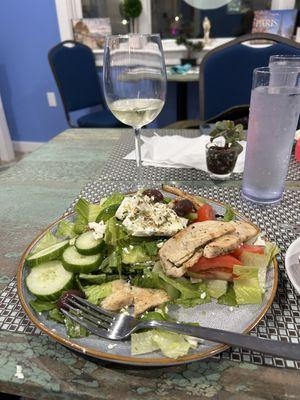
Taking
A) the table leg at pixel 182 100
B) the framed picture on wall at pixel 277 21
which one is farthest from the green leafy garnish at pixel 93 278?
the framed picture on wall at pixel 277 21

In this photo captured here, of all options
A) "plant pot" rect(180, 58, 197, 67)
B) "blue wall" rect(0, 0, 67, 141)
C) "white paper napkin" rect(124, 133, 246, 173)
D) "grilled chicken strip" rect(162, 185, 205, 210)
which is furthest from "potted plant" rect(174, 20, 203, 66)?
"grilled chicken strip" rect(162, 185, 205, 210)

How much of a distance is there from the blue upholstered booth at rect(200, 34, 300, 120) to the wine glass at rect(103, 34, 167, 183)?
1.02m

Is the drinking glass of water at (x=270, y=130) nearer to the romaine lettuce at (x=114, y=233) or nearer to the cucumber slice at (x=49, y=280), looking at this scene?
the romaine lettuce at (x=114, y=233)

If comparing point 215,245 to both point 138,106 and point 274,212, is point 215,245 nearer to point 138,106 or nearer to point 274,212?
point 274,212

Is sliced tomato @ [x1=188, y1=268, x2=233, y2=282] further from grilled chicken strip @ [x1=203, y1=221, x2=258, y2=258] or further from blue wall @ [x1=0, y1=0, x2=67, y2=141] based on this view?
blue wall @ [x1=0, y1=0, x2=67, y2=141]

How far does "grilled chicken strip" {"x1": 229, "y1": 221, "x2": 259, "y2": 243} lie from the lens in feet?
1.92

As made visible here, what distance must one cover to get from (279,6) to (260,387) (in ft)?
10.2

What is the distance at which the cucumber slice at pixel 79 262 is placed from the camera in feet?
1.77

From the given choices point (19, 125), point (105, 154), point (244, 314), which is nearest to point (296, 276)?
point (244, 314)

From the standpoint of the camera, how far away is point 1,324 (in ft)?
1.73

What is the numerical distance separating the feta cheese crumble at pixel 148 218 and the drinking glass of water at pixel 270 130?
0.33 m

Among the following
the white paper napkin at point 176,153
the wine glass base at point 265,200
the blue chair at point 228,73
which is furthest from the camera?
the blue chair at point 228,73

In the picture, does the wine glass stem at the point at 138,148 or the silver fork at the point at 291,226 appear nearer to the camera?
the silver fork at the point at 291,226

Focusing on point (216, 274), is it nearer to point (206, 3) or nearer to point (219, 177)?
point (219, 177)
